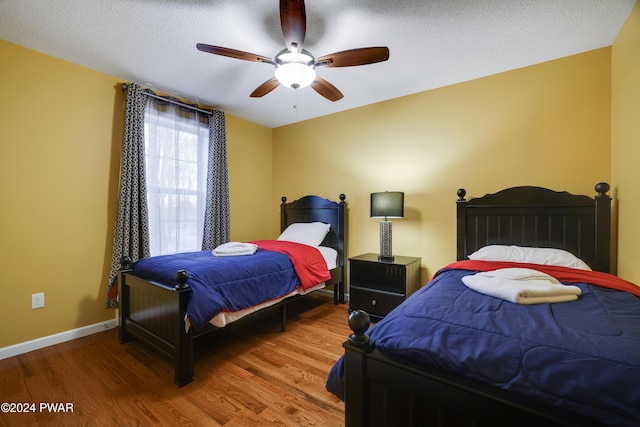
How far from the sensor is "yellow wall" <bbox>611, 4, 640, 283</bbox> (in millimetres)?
1816

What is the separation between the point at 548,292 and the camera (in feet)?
4.41

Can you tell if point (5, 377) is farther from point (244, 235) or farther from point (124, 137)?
point (244, 235)

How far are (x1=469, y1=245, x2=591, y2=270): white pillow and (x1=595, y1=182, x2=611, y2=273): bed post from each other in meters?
0.16

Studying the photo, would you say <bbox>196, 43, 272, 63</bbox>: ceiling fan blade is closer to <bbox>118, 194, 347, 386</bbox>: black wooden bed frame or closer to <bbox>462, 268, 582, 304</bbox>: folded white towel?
<bbox>118, 194, 347, 386</bbox>: black wooden bed frame

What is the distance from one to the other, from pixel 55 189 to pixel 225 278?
5.78 feet

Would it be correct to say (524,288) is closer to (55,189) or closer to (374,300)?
(374,300)

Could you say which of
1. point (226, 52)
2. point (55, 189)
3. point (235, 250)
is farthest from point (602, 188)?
point (55, 189)

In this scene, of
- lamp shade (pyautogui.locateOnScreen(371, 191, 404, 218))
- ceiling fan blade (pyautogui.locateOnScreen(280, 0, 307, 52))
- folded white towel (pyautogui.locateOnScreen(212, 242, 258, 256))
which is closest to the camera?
ceiling fan blade (pyautogui.locateOnScreen(280, 0, 307, 52))

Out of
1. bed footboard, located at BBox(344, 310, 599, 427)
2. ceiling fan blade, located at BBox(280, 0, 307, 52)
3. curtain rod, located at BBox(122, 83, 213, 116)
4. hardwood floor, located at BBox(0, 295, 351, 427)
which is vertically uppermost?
curtain rod, located at BBox(122, 83, 213, 116)

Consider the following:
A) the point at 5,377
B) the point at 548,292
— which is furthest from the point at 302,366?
the point at 5,377

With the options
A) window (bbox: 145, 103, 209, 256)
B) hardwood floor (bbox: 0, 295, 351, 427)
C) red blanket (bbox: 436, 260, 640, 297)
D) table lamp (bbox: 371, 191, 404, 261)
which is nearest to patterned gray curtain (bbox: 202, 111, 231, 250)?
window (bbox: 145, 103, 209, 256)

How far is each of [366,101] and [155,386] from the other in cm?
336

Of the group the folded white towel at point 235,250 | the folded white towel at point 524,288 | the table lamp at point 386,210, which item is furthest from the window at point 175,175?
the folded white towel at point 524,288

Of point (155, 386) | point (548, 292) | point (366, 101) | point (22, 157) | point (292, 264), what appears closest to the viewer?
point (548, 292)
